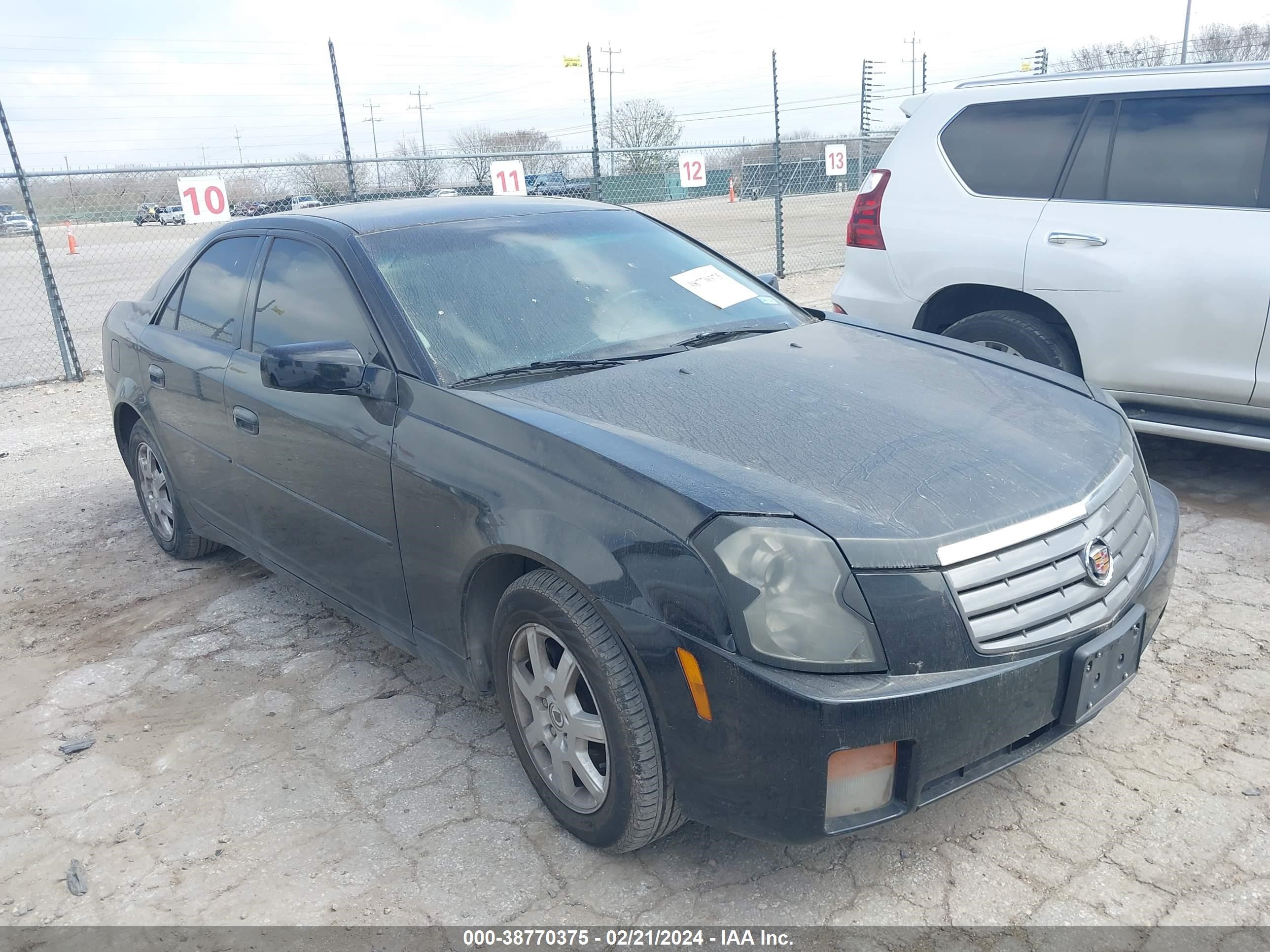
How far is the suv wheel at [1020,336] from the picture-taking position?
16.1ft

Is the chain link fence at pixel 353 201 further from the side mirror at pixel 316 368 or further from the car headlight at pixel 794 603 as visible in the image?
the car headlight at pixel 794 603

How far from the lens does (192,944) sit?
95.8 inches

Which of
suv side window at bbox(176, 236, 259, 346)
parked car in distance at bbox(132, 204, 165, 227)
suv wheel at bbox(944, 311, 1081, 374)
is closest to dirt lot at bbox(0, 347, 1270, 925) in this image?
suv wheel at bbox(944, 311, 1081, 374)

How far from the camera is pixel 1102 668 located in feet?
7.75

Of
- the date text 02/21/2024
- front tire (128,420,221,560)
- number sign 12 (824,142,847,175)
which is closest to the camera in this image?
the date text 02/21/2024

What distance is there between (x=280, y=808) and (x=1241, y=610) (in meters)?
3.35

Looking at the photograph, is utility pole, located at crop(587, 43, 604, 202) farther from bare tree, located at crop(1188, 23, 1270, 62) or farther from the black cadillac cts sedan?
bare tree, located at crop(1188, 23, 1270, 62)

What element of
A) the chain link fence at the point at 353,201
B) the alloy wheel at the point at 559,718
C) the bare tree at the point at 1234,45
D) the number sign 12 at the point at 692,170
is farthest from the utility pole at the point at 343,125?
the bare tree at the point at 1234,45

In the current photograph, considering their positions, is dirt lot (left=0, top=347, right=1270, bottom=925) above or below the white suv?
below

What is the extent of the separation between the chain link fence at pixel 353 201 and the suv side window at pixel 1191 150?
9.19 feet

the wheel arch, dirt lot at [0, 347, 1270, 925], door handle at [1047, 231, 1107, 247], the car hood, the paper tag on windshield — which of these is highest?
the paper tag on windshield

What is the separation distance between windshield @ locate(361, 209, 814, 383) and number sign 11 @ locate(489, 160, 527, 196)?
29.9 feet

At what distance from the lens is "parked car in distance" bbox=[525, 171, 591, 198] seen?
13836mm

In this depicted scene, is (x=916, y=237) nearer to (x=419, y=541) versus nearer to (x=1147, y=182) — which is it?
(x=1147, y=182)
